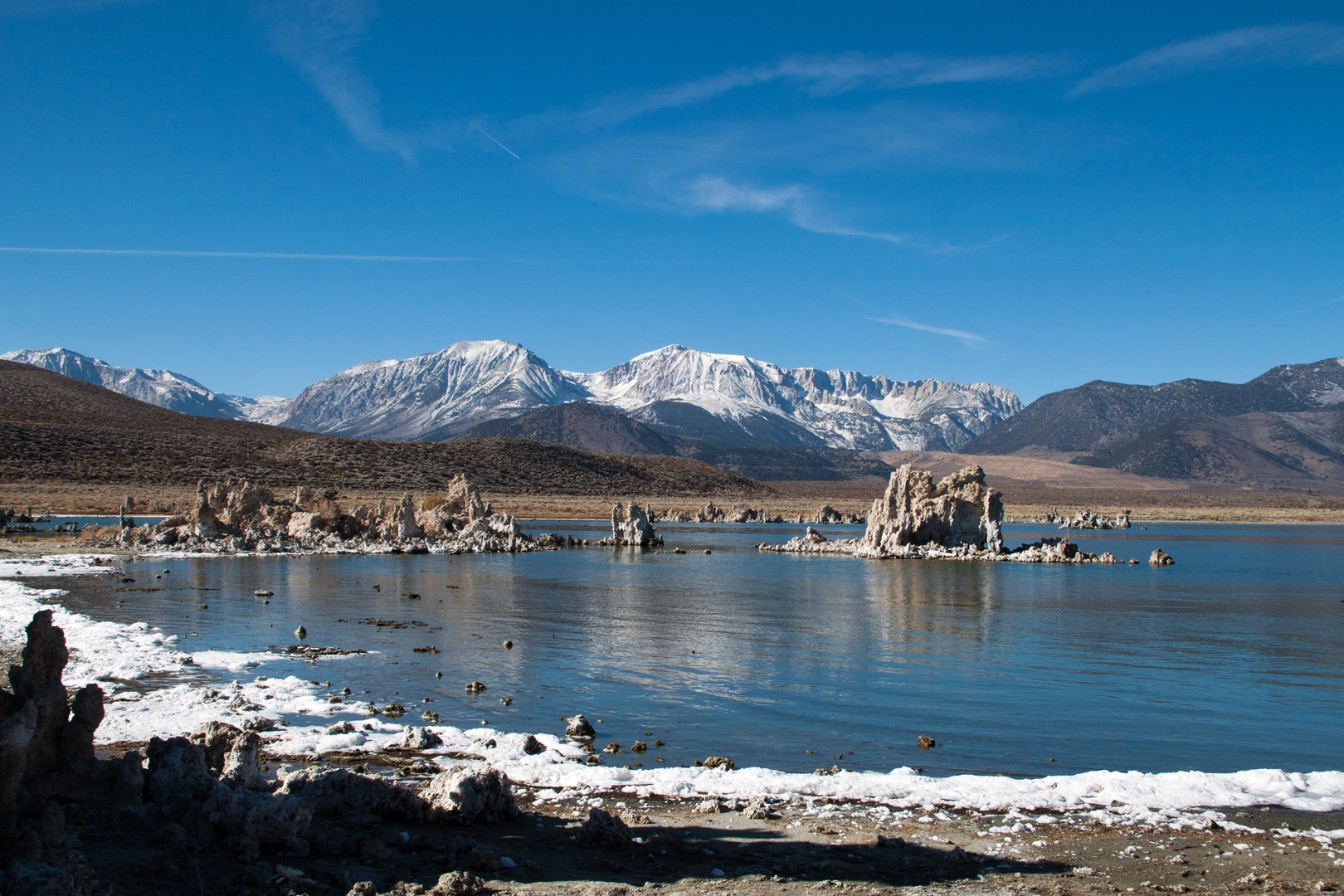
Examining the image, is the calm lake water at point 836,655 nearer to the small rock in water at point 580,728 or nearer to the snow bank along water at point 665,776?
the small rock in water at point 580,728

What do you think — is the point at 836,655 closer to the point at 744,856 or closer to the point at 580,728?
the point at 580,728

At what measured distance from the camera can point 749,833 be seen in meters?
8.75

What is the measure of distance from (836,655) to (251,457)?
9961 cm

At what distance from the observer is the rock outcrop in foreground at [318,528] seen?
1871 inches

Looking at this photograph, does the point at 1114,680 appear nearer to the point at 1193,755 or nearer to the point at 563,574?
the point at 1193,755

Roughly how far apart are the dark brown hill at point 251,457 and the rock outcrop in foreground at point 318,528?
110ft

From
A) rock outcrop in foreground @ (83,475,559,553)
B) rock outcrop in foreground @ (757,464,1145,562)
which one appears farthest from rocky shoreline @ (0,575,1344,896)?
rock outcrop in foreground @ (757,464,1145,562)

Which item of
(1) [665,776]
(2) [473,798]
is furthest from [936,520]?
(2) [473,798]

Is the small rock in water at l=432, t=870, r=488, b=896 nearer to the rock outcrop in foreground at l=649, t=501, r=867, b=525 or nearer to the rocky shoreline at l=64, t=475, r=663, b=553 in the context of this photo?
the rocky shoreline at l=64, t=475, r=663, b=553

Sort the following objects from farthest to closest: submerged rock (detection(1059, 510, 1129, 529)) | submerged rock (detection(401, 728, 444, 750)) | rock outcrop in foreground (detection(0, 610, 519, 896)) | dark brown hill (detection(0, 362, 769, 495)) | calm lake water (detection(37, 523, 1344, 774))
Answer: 1. submerged rock (detection(1059, 510, 1129, 529))
2. dark brown hill (detection(0, 362, 769, 495))
3. calm lake water (detection(37, 523, 1344, 774))
4. submerged rock (detection(401, 728, 444, 750))
5. rock outcrop in foreground (detection(0, 610, 519, 896))

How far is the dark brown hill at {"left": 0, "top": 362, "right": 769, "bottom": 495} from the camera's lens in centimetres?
9162

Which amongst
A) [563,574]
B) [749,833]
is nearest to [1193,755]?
[749,833]

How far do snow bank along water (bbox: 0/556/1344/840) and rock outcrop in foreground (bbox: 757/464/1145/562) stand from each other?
150 feet

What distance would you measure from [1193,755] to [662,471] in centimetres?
14265
